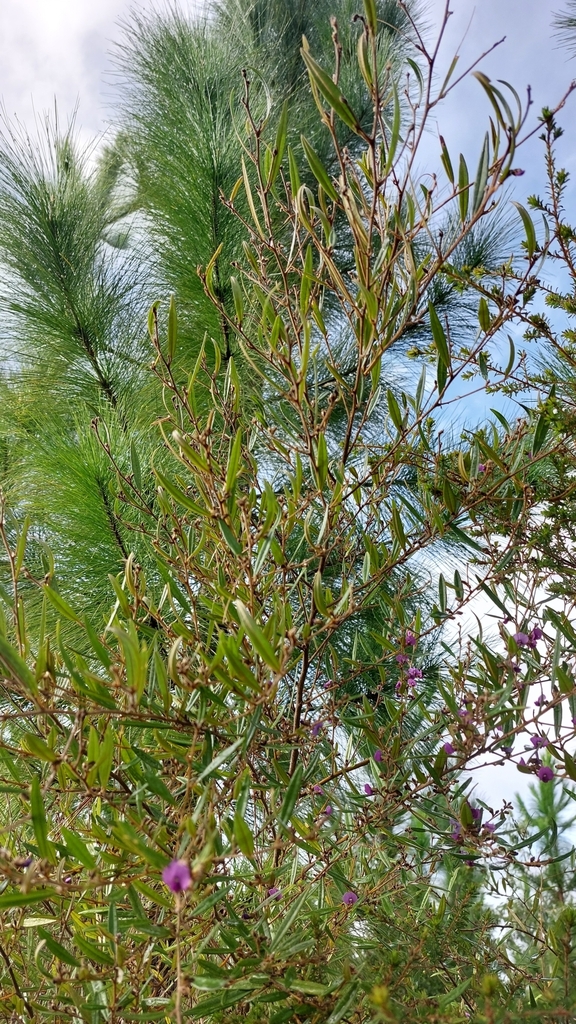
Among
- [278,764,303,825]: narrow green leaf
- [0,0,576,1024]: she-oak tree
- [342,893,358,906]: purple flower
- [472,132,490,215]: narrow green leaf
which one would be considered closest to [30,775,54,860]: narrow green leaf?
[0,0,576,1024]: she-oak tree

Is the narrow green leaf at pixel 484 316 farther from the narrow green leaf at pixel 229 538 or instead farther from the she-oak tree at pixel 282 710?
the narrow green leaf at pixel 229 538

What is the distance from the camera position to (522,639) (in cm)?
57

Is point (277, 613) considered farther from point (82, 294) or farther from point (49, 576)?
point (82, 294)

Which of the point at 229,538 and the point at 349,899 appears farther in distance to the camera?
the point at 349,899

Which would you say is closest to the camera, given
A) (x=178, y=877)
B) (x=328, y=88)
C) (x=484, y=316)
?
(x=178, y=877)

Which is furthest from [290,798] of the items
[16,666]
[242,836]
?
[16,666]

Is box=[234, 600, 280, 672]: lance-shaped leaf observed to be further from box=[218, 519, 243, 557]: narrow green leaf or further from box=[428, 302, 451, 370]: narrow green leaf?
box=[428, 302, 451, 370]: narrow green leaf

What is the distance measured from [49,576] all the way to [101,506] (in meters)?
1.01

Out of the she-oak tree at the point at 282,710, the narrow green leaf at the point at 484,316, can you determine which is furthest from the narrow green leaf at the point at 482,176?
the narrow green leaf at the point at 484,316

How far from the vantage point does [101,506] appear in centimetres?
146

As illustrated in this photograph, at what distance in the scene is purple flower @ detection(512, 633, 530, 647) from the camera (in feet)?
1.85

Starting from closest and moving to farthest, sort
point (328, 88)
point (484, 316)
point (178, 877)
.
Answer: point (178, 877) → point (328, 88) → point (484, 316)

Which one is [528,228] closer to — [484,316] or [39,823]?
[484,316]

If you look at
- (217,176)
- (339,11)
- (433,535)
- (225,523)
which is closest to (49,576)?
(225,523)
